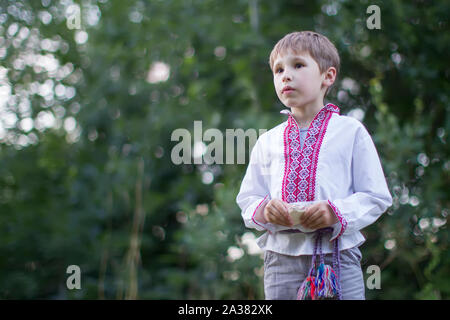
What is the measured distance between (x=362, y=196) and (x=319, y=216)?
5.8 inches

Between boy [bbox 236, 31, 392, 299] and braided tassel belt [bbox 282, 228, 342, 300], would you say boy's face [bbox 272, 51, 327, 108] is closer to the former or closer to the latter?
boy [bbox 236, 31, 392, 299]

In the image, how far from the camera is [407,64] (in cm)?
351

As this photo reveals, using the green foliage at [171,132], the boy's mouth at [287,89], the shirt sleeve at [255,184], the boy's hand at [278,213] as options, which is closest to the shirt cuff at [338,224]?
the boy's hand at [278,213]

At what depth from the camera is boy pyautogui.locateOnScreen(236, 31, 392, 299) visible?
134cm

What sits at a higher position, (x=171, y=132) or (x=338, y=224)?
(x=171, y=132)

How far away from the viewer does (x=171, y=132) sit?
4.21 m

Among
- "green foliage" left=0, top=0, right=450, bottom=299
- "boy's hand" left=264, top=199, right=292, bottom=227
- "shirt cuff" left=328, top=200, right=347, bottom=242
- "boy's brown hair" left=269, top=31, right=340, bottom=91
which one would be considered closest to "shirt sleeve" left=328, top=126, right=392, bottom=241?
"shirt cuff" left=328, top=200, right=347, bottom=242

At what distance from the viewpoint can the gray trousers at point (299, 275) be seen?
1365 millimetres

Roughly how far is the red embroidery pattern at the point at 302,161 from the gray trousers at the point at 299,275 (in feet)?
0.57

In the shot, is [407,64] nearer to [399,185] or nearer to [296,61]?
[399,185]

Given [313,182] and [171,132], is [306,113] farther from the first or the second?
[171,132]

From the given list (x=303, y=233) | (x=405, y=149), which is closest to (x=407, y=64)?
(x=405, y=149)

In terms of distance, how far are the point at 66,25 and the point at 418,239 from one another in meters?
3.36

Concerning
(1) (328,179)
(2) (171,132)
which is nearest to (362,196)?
(1) (328,179)
